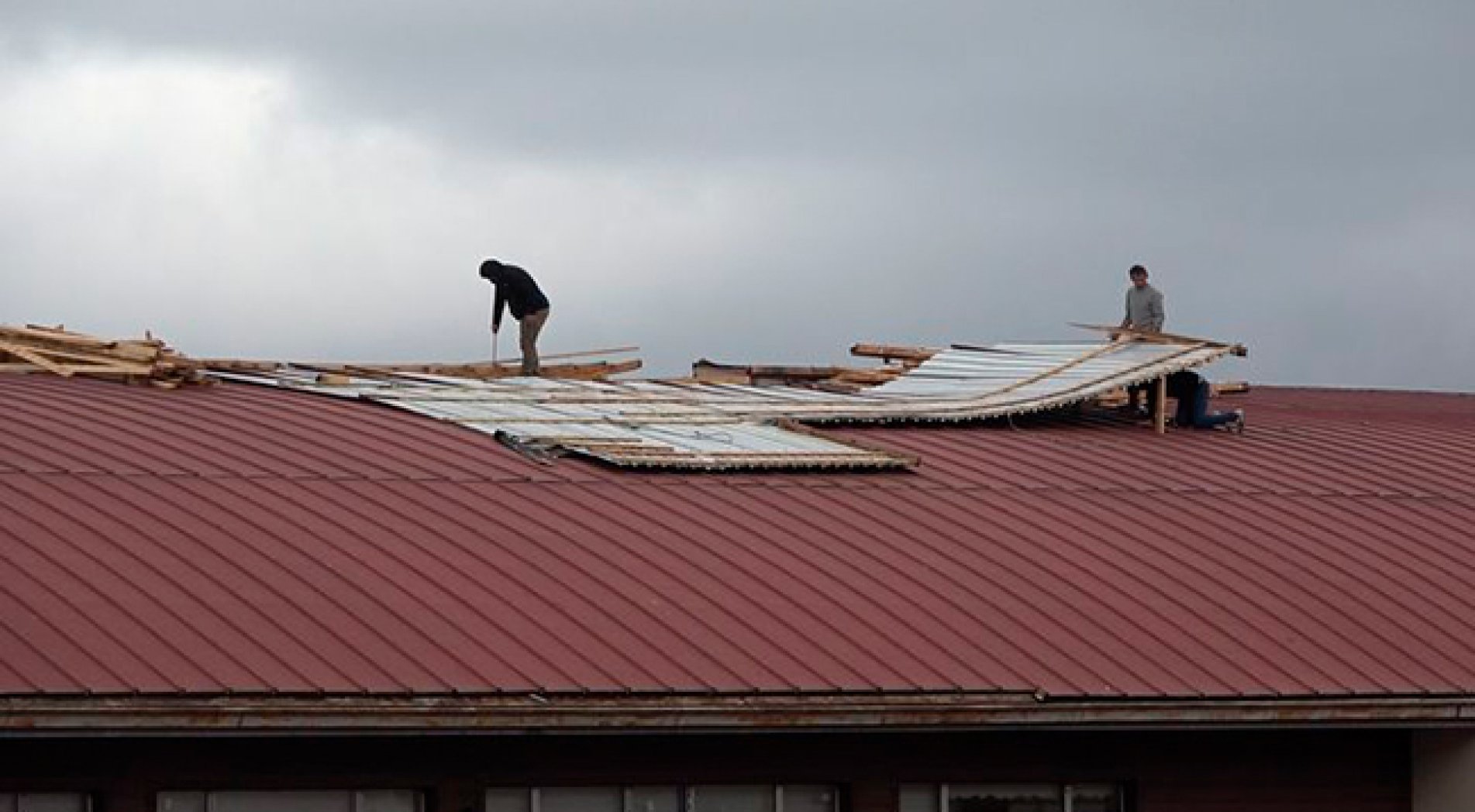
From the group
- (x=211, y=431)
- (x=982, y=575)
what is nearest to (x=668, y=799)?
(x=982, y=575)

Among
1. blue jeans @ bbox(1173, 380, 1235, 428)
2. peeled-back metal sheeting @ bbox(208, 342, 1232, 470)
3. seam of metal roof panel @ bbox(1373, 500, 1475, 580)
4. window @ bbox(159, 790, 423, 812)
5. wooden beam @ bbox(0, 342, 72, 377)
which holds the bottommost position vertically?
window @ bbox(159, 790, 423, 812)

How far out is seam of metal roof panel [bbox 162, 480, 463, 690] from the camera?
23.3 meters

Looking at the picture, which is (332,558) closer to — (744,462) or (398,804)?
(398,804)

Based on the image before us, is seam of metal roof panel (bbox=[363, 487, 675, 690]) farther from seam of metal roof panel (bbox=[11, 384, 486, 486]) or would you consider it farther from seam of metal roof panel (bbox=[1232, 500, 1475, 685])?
seam of metal roof panel (bbox=[1232, 500, 1475, 685])

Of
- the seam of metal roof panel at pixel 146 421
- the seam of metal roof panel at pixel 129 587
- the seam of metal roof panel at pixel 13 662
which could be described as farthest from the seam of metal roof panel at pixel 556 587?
the seam of metal roof panel at pixel 13 662

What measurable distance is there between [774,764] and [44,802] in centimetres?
599

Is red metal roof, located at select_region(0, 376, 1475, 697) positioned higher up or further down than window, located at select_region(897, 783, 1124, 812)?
higher up

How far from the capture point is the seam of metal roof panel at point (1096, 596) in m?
26.2

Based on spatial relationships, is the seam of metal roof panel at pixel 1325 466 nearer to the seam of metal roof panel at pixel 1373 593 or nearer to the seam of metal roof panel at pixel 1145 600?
the seam of metal roof panel at pixel 1373 593

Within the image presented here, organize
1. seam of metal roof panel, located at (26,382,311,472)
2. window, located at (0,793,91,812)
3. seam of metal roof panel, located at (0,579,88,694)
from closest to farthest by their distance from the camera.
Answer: seam of metal roof panel, located at (0,579,88,694), window, located at (0,793,91,812), seam of metal roof panel, located at (26,382,311,472)

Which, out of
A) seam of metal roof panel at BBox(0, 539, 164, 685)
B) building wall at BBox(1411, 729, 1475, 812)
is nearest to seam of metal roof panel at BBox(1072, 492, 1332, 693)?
building wall at BBox(1411, 729, 1475, 812)

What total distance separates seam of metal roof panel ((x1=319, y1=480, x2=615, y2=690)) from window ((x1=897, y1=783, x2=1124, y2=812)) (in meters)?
3.62

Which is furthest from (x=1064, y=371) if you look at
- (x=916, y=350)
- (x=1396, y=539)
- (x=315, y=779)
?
(x=315, y=779)

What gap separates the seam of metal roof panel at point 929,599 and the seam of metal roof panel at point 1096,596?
77cm
